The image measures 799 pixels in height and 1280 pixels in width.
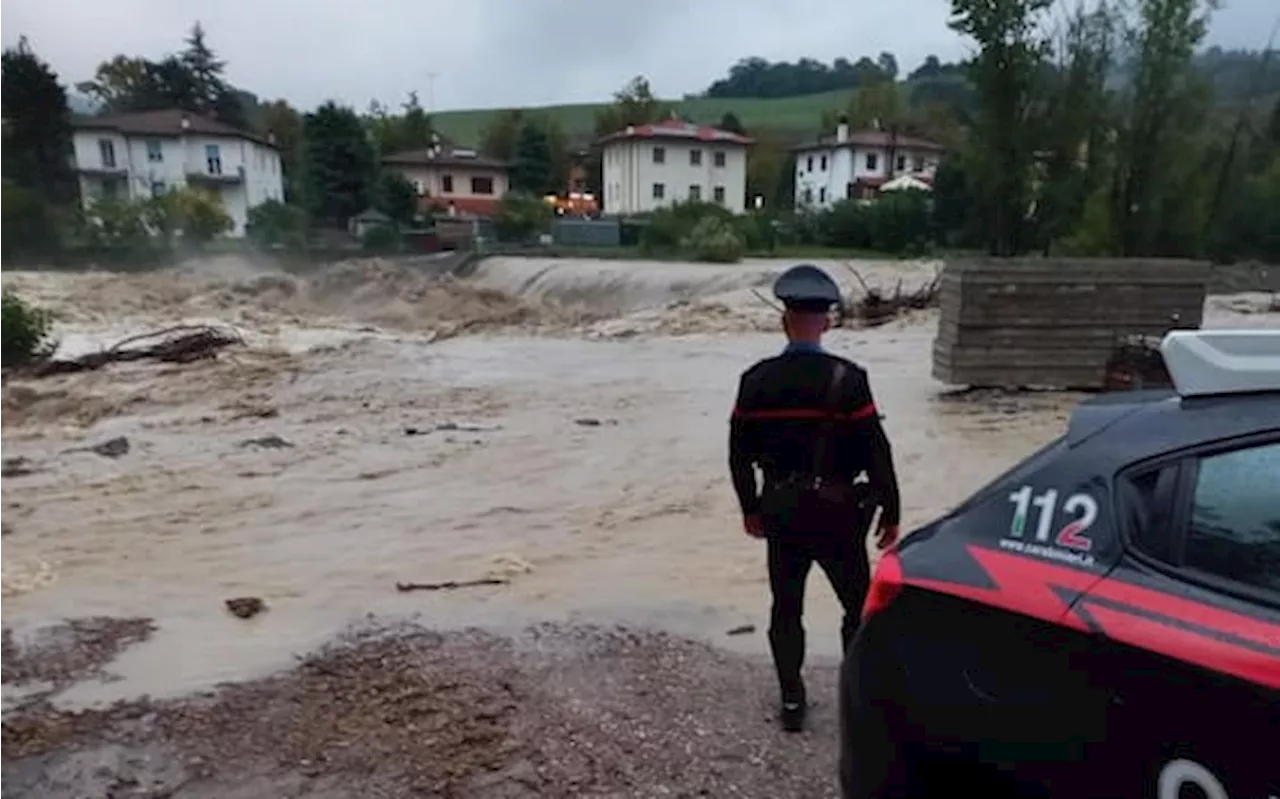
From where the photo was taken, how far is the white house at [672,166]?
66000 mm

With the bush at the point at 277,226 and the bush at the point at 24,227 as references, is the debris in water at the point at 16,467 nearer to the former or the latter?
the bush at the point at 277,226

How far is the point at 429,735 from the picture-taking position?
151 inches

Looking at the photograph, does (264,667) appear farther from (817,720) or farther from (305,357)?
(305,357)

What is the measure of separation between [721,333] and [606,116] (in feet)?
211

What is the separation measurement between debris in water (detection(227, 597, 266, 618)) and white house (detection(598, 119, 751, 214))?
60411mm

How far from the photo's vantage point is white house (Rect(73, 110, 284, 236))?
213 ft

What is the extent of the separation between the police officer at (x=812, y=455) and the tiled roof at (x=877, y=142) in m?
68.6

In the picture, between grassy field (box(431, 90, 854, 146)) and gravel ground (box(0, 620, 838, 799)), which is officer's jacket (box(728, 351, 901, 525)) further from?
grassy field (box(431, 90, 854, 146))

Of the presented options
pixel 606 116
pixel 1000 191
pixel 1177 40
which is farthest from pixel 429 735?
pixel 606 116

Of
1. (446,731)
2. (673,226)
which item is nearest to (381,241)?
(673,226)

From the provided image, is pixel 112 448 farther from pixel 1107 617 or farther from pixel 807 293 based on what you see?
pixel 1107 617

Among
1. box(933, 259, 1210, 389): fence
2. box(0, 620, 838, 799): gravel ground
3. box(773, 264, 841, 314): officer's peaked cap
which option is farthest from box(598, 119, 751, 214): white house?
box(773, 264, 841, 314): officer's peaked cap

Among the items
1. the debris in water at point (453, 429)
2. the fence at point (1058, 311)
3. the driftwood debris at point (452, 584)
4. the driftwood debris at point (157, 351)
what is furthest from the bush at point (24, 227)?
the driftwood debris at point (452, 584)

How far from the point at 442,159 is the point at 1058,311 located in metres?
61.7
